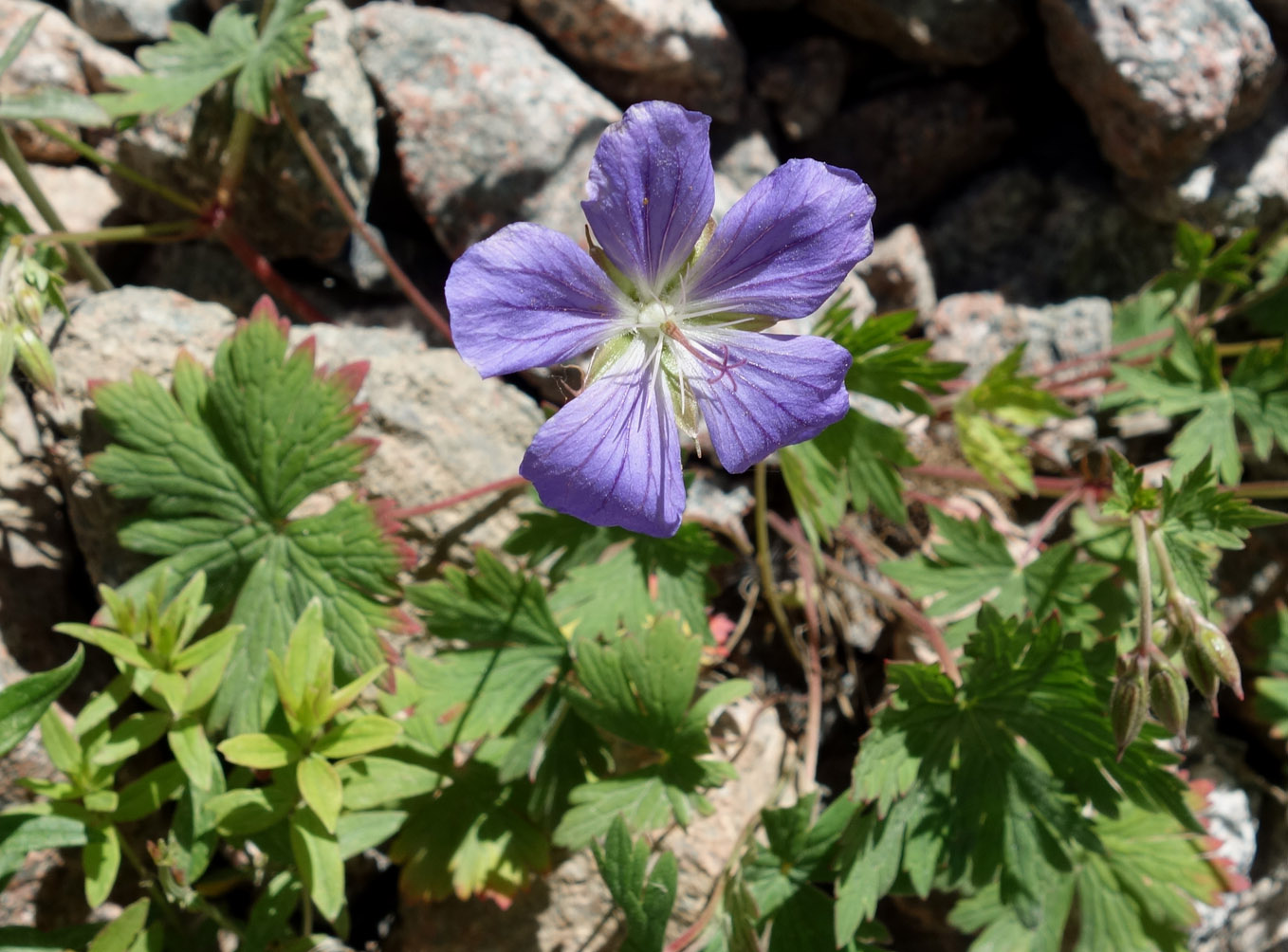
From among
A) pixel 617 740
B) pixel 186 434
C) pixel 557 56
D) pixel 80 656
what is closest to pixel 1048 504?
pixel 617 740

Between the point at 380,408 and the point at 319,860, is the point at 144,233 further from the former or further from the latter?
the point at 319,860

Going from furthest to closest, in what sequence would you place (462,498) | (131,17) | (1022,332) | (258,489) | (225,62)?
(1022,332) → (131,17) → (225,62) → (462,498) → (258,489)

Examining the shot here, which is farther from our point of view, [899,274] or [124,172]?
[899,274]

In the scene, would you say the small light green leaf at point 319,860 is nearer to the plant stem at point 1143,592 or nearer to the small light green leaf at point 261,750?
the small light green leaf at point 261,750

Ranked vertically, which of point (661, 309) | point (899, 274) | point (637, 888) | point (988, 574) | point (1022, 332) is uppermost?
point (661, 309)

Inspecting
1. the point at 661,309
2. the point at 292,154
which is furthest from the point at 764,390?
the point at 292,154

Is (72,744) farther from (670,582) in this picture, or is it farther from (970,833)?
(970,833)

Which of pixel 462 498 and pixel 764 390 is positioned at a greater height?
pixel 764 390
